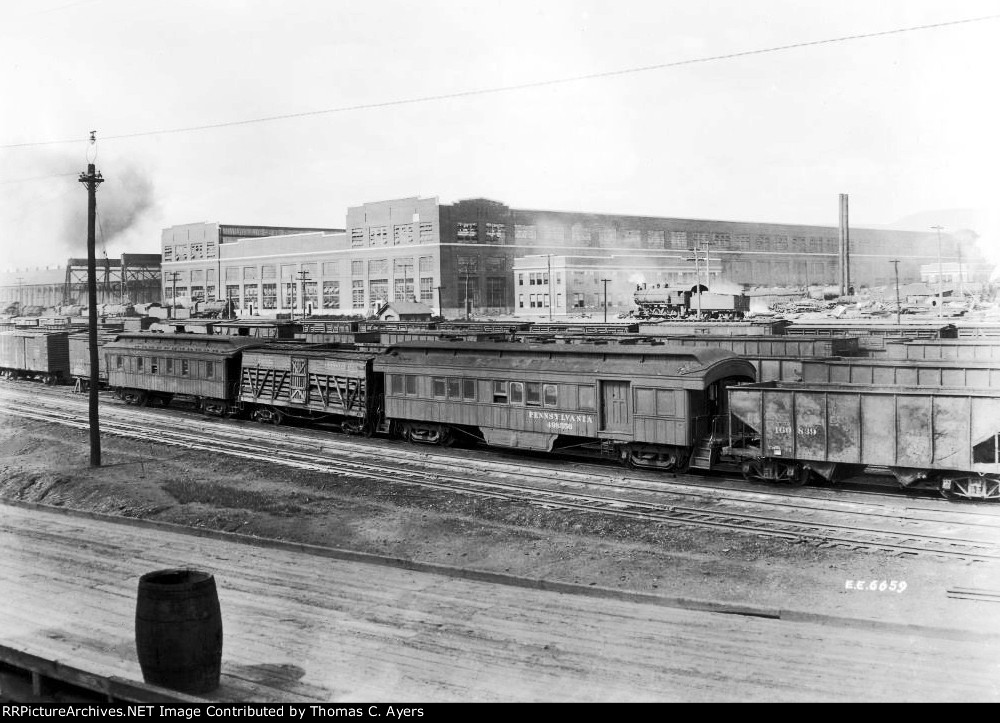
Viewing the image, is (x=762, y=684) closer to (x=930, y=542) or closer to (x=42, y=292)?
(x=930, y=542)

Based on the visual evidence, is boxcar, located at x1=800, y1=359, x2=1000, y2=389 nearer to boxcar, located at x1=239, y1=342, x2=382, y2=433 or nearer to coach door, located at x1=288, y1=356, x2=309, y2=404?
boxcar, located at x1=239, y1=342, x2=382, y2=433

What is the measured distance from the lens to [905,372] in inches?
1033

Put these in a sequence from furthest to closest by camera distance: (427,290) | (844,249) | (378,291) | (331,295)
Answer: (331,295), (378,291), (427,290), (844,249)

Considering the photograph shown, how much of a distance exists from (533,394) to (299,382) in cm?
1140

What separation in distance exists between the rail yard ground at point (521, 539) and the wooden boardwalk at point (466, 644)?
1.04 meters

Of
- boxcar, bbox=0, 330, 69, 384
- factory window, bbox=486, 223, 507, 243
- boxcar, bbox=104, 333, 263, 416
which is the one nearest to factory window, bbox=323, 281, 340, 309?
factory window, bbox=486, 223, 507, 243

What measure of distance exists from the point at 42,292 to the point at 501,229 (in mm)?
87268

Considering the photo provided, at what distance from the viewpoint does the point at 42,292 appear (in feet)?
499

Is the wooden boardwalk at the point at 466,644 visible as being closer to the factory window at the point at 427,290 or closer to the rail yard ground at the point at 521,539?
the rail yard ground at the point at 521,539

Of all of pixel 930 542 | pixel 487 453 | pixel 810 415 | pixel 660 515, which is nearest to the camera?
pixel 930 542

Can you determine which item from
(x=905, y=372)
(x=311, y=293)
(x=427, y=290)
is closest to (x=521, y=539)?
(x=905, y=372)

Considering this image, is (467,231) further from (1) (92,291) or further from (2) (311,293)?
(1) (92,291)

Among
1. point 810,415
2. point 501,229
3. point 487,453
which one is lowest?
point 487,453

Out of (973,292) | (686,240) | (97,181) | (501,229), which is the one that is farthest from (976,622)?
(686,240)
